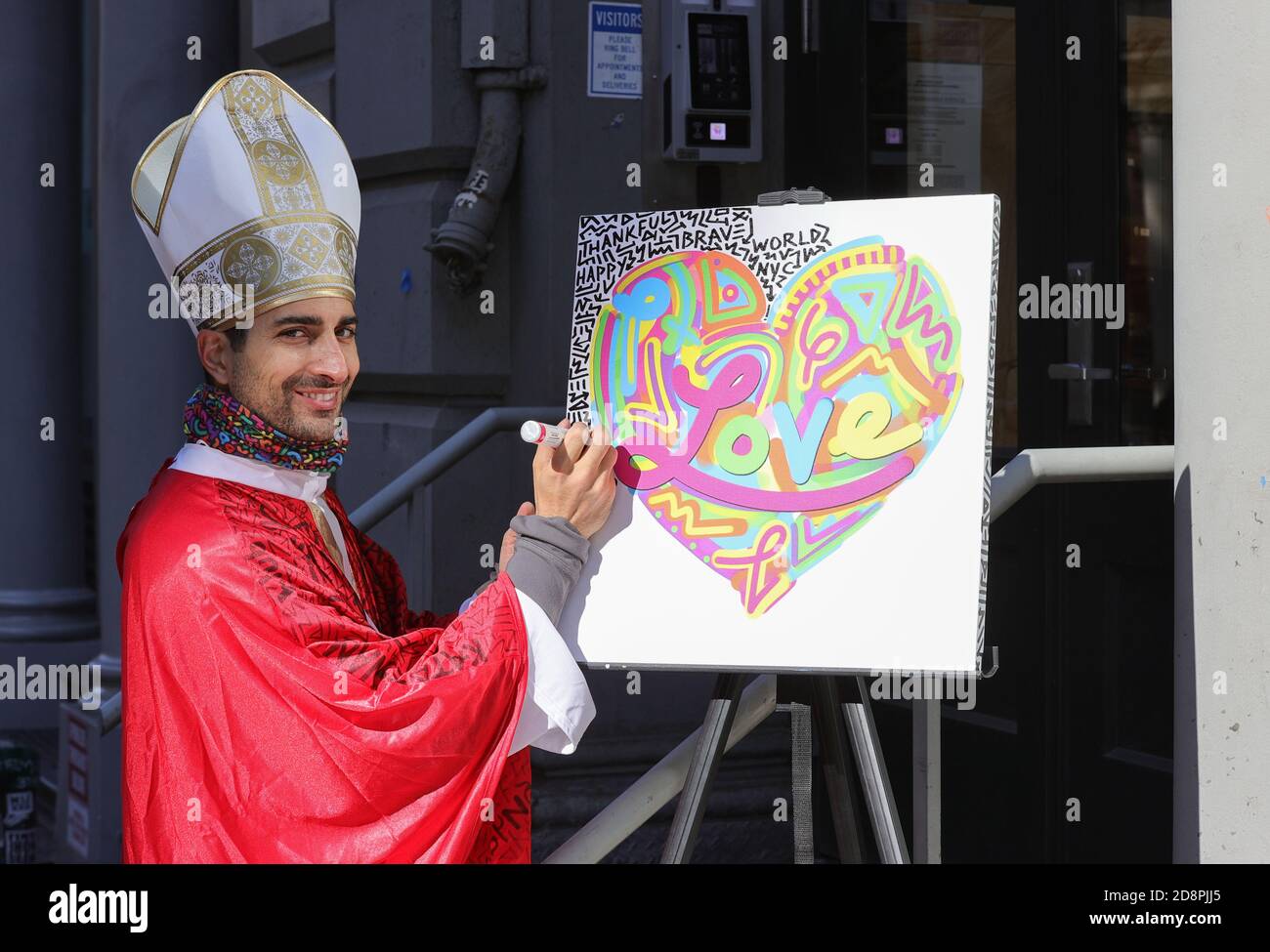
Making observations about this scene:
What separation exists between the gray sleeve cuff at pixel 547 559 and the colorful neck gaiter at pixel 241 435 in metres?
0.28

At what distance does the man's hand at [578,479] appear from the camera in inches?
81.8

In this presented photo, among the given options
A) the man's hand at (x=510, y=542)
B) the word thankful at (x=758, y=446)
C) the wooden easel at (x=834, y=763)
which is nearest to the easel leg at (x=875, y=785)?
the wooden easel at (x=834, y=763)

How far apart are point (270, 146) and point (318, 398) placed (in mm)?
316

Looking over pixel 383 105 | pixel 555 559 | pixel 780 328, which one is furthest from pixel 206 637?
pixel 383 105

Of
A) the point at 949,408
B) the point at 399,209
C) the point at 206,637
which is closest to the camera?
the point at 206,637

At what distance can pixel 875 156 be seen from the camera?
12.1ft

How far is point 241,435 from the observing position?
1912mm

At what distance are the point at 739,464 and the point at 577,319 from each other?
0.33 m

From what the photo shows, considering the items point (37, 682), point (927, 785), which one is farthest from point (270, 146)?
point (37, 682)

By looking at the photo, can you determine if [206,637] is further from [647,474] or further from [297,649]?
[647,474]

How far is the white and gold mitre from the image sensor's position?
6.27 feet

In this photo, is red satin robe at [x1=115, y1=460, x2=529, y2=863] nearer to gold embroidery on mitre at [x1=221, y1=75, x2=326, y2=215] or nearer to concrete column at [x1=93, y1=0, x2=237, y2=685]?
gold embroidery on mitre at [x1=221, y1=75, x2=326, y2=215]

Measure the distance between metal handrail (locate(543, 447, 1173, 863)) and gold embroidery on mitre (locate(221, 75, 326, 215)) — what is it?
2.84 feet

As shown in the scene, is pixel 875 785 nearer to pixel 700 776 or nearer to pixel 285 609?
pixel 700 776
